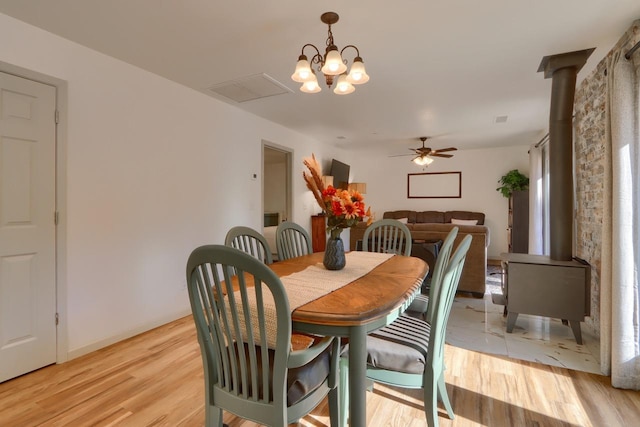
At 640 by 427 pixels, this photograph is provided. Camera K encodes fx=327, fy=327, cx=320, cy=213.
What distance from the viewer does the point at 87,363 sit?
241 centimetres

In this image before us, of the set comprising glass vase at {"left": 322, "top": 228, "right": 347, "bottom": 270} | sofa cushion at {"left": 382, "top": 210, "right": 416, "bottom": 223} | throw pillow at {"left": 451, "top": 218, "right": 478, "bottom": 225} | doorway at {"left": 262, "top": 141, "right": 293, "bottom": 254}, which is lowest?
glass vase at {"left": 322, "top": 228, "right": 347, "bottom": 270}

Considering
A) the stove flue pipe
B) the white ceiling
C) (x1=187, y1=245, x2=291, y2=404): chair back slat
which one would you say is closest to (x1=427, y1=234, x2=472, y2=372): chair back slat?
(x1=187, y1=245, x2=291, y2=404): chair back slat

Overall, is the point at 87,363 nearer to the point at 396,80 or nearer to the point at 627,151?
the point at 396,80

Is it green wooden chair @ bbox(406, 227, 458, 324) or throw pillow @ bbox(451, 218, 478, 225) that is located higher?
throw pillow @ bbox(451, 218, 478, 225)

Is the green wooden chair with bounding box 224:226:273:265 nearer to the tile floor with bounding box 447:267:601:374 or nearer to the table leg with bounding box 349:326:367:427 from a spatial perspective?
the table leg with bounding box 349:326:367:427

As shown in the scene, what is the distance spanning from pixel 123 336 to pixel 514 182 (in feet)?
22.5

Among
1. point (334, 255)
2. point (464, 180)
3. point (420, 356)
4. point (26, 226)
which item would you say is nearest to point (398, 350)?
point (420, 356)

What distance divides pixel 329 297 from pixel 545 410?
151 centimetres

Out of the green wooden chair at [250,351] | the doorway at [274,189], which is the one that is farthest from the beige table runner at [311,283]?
the doorway at [274,189]

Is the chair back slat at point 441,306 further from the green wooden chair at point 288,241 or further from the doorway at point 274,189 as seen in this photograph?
the doorway at point 274,189

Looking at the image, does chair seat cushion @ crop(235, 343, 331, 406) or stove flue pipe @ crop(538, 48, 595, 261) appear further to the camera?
stove flue pipe @ crop(538, 48, 595, 261)

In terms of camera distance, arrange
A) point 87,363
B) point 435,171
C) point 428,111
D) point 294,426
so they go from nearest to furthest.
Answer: point 294,426 → point 87,363 → point 428,111 → point 435,171

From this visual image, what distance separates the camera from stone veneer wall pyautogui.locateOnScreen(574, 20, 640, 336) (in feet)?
8.96

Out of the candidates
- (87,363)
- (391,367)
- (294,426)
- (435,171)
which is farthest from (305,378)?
(435,171)
